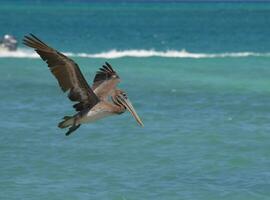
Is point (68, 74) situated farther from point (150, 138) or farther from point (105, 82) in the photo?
point (150, 138)

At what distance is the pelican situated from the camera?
38.6 ft

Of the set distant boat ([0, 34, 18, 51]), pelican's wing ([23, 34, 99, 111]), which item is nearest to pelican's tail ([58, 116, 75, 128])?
pelican's wing ([23, 34, 99, 111])

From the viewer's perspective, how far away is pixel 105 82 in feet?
42.7

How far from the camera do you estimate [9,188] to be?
1602 centimetres

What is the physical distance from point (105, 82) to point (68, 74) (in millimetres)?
1053

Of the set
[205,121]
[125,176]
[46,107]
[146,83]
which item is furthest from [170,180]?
[146,83]

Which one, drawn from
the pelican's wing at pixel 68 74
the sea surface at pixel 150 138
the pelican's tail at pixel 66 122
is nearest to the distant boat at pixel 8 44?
the sea surface at pixel 150 138

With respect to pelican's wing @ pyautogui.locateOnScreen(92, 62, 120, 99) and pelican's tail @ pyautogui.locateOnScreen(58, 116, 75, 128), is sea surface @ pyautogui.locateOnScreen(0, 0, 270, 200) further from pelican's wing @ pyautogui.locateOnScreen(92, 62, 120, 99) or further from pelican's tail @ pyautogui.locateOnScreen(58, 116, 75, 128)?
pelican's tail @ pyautogui.locateOnScreen(58, 116, 75, 128)

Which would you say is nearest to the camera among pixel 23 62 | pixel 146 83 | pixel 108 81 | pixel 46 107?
pixel 108 81

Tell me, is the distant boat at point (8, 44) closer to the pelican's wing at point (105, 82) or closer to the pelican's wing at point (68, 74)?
the pelican's wing at point (105, 82)

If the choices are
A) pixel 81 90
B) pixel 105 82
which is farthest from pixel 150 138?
pixel 81 90

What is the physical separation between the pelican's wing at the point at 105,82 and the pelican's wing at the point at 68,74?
13.9 inches

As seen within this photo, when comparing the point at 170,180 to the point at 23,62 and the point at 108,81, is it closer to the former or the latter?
the point at 108,81

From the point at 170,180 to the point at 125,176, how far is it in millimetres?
807
